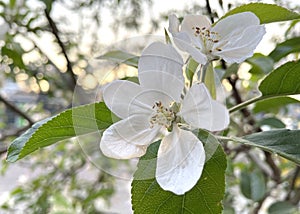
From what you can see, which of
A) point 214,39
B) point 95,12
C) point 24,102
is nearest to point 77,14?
point 95,12

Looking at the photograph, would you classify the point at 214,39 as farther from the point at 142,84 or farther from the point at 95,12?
the point at 95,12

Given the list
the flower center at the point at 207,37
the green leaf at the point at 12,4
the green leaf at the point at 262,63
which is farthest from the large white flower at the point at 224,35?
the green leaf at the point at 12,4

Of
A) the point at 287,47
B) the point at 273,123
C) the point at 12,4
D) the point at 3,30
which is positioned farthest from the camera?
the point at 12,4

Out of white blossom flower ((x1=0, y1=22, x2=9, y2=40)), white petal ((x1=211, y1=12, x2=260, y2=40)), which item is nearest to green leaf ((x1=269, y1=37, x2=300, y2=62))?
white petal ((x1=211, y1=12, x2=260, y2=40))

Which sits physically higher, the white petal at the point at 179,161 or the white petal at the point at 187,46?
the white petal at the point at 187,46

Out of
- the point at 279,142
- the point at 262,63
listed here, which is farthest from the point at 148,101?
the point at 262,63

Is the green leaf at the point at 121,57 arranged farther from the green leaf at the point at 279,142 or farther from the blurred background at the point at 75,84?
the blurred background at the point at 75,84

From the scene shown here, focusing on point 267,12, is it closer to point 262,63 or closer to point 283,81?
point 283,81
